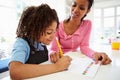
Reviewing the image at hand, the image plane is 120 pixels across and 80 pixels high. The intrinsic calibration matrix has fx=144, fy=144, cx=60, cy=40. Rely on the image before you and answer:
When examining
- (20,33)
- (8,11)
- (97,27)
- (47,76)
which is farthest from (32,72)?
(97,27)

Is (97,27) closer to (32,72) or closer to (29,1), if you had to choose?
(29,1)

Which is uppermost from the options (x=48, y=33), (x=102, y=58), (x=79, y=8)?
(x=79, y=8)

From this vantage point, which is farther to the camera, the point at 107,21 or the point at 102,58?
the point at 107,21

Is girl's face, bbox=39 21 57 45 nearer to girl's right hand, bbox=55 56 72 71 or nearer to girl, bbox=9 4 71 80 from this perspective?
girl, bbox=9 4 71 80

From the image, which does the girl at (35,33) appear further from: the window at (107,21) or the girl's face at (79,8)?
the window at (107,21)

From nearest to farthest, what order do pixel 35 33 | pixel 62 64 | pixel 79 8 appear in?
→ pixel 62 64 < pixel 35 33 < pixel 79 8

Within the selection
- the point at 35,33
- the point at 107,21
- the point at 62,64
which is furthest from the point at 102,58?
the point at 107,21

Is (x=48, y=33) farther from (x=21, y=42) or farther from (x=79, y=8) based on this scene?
(x=79, y=8)

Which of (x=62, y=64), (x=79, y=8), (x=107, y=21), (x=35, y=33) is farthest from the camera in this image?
(x=107, y=21)

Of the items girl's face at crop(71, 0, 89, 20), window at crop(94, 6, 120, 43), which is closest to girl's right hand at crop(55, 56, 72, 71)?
girl's face at crop(71, 0, 89, 20)

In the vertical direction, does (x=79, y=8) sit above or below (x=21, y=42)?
above

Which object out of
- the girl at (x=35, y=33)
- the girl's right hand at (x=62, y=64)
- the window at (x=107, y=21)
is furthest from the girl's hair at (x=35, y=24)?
the window at (x=107, y=21)

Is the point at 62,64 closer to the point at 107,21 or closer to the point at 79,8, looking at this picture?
the point at 79,8

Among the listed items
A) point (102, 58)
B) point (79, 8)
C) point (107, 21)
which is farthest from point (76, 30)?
point (107, 21)
